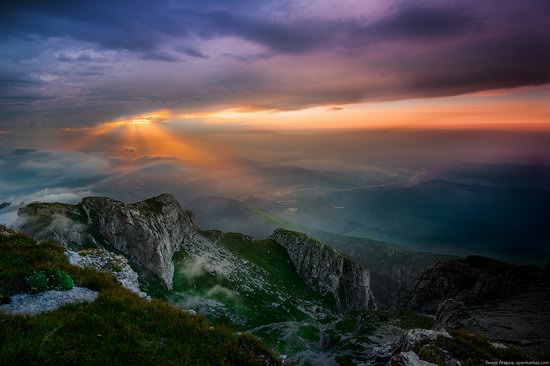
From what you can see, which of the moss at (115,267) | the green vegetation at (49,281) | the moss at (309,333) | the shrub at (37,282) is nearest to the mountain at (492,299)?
the moss at (309,333)

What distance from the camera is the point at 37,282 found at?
13.6 meters

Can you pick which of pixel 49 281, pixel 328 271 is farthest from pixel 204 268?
pixel 49 281

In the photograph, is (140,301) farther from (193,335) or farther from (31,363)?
(31,363)

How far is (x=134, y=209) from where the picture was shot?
84812 mm

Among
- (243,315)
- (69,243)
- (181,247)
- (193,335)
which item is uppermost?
(193,335)

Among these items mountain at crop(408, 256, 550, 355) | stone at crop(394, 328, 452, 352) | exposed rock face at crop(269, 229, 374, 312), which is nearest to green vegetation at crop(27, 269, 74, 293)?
stone at crop(394, 328, 452, 352)

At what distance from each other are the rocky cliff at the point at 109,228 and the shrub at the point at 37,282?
59.3 meters

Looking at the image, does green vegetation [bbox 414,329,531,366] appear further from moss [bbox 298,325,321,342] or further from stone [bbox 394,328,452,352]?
moss [bbox 298,325,321,342]

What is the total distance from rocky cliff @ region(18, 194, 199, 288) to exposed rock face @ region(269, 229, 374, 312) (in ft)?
254

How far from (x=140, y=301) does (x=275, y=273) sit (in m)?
117

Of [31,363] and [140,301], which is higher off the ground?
[31,363]

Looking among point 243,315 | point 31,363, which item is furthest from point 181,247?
point 31,363

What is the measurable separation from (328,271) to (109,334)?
150 m

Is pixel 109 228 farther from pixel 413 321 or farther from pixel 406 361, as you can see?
pixel 406 361
